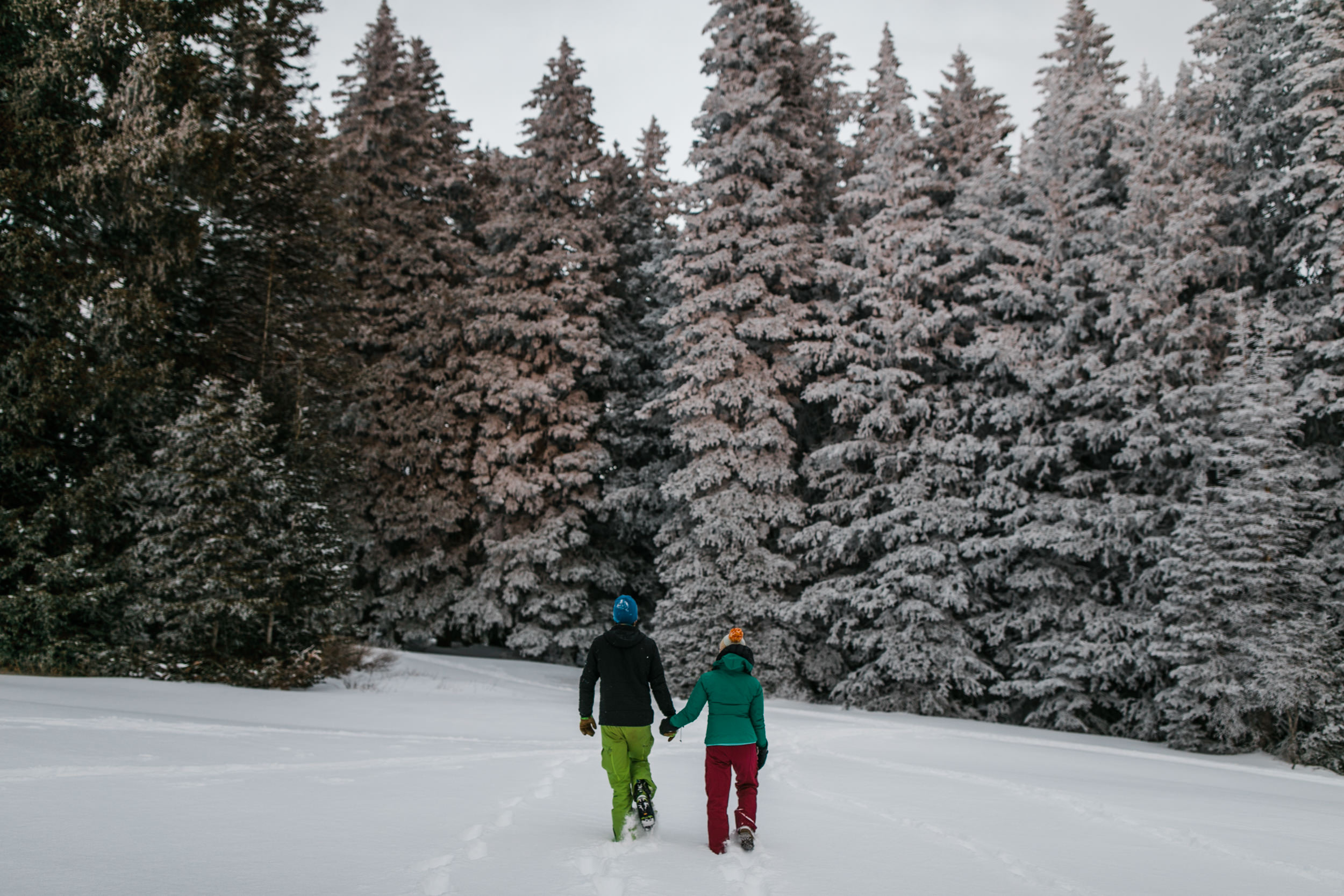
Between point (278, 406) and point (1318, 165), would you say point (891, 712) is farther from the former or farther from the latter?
point (278, 406)

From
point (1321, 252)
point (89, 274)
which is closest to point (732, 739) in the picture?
point (89, 274)

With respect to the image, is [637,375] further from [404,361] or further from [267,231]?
[267,231]

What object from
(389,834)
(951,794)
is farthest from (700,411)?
(389,834)

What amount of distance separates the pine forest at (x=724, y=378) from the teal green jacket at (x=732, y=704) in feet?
32.4

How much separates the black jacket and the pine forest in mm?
9167

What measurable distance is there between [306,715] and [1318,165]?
741 inches

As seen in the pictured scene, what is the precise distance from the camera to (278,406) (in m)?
17.8

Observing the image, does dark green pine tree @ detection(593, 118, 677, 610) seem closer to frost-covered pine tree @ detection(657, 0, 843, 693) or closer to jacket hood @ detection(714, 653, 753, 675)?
frost-covered pine tree @ detection(657, 0, 843, 693)

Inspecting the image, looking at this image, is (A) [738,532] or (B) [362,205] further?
(B) [362,205]

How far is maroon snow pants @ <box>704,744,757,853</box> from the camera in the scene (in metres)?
5.98

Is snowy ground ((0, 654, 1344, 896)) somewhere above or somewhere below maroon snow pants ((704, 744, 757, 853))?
below

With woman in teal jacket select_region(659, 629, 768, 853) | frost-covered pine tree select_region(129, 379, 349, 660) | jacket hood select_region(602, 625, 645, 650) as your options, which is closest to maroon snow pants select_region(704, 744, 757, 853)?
woman in teal jacket select_region(659, 629, 768, 853)

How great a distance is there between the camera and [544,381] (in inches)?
945

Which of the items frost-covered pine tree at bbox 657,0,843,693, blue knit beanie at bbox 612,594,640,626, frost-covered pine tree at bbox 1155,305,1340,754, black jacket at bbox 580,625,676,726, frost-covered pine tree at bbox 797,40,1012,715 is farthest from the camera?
frost-covered pine tree at bbox 657,0,843,693
